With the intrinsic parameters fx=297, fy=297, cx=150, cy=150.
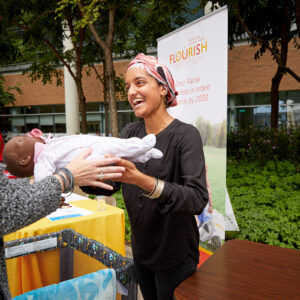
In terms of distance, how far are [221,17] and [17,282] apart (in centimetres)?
277

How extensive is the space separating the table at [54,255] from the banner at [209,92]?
2.95 ft

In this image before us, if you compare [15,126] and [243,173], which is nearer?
[243,173]

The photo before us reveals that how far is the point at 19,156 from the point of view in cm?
113

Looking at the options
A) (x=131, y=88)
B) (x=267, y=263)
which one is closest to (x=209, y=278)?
(x=267, y=263)

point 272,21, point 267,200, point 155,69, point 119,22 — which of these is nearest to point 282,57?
point 272,21

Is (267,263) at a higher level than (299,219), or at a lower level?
higher

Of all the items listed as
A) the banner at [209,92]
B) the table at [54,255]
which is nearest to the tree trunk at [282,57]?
the banner at [209,92]

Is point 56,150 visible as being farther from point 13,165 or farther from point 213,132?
point 213,132

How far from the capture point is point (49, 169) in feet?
3.52

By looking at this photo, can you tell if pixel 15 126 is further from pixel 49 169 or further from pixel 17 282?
pixel 49 169

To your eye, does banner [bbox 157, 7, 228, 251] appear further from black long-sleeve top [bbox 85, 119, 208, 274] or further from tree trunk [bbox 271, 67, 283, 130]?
tree trunk [bbox 271, 67, 283, 130]

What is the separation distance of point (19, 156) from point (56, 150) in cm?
14

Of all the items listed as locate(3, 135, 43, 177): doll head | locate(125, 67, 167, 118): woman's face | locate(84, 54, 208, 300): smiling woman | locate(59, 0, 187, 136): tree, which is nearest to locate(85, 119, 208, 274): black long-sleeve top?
locate(84, 54, 208, 300): smiling woman

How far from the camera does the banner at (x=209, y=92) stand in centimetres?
271
